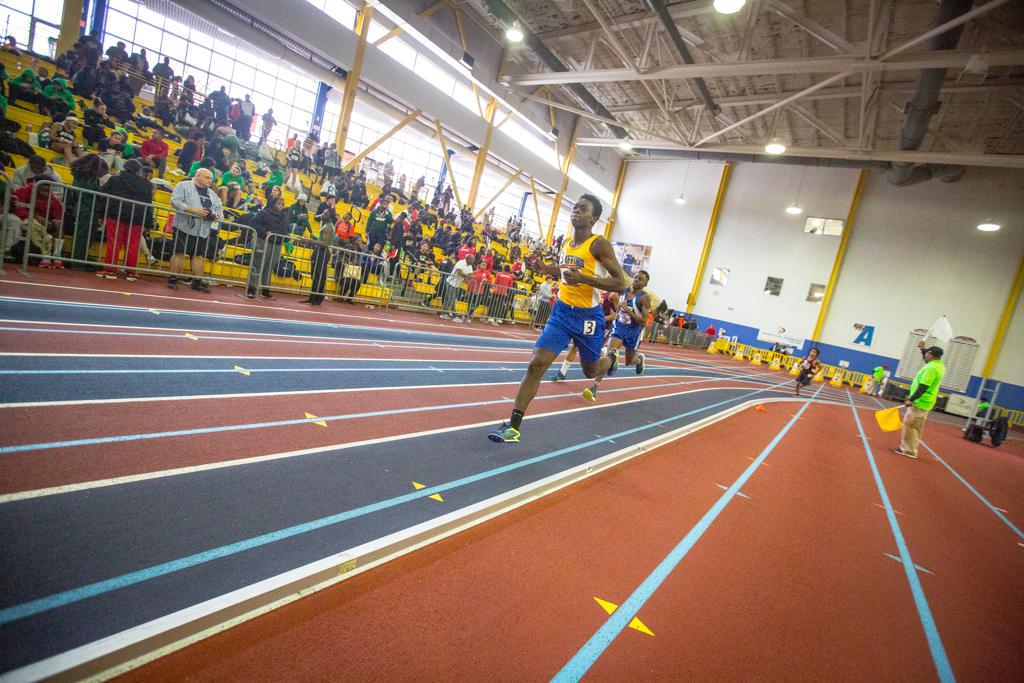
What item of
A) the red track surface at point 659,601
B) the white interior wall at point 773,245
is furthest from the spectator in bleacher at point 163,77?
the white interior wall at point 773,245

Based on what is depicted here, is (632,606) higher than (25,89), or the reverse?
(25,89)

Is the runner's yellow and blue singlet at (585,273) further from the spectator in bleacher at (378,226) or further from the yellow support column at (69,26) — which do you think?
the yellow support column at (69,26)

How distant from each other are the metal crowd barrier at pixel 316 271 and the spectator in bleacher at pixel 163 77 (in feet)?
29.2

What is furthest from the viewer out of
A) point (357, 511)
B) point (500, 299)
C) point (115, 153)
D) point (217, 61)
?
point (217, 61)

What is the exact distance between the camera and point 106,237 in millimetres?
6926

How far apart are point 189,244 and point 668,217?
26.0 metres

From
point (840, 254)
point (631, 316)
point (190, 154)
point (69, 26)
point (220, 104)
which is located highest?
point (840, 254)

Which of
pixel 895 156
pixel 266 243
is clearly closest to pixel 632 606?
pixel 266 243

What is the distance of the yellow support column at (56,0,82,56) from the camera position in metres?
11.8

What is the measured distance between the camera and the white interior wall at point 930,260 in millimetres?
19547

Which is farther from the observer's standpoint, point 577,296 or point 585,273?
point 577,296

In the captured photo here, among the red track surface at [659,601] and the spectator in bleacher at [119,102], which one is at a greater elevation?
the spectator in bleacher at [119,102]

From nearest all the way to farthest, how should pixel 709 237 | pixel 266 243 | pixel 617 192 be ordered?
pixel 266 243
pixel 709 237
pixel 617 192

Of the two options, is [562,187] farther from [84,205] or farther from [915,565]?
[915,565]
